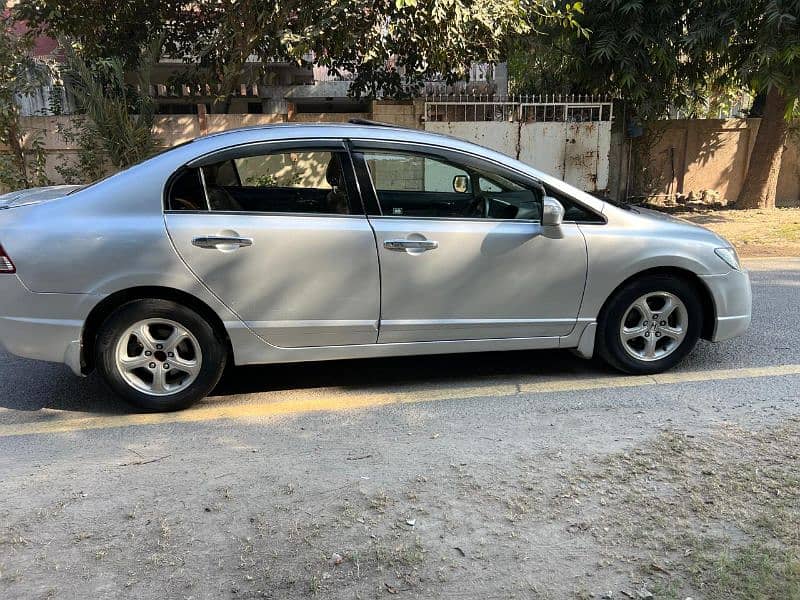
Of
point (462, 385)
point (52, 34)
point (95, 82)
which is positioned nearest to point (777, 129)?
point (462, 385)

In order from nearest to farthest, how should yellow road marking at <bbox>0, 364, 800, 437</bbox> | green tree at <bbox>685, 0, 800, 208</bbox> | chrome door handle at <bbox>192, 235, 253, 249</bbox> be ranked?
chrome door handle at <bbox>192, 235, 253, 249</bbox> < yellow road marking at <bbox>0, 364, 800, 437</bbox> < green tree at <bbox>685, 0, 800, 208</bbox>

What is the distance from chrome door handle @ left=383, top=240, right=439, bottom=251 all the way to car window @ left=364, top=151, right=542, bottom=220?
0.21 m

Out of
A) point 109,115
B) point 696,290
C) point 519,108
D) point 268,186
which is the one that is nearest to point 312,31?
point 109,115

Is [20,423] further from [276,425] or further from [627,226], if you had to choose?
[627,226]

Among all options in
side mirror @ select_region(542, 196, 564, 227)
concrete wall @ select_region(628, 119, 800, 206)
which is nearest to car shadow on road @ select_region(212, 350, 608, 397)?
side mirror @ select_region(542, 196, 564, 227)

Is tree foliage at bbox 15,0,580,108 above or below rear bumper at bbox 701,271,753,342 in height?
above

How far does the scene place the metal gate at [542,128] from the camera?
11328 millimetres

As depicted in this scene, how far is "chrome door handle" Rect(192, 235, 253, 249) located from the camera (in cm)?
381

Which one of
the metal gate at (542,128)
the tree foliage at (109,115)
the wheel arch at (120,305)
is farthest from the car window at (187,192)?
the metal gate at (542,128)

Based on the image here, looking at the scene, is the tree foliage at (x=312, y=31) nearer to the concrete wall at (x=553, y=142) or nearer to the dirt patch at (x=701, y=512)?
the concrete wall at (x=553, y=142)

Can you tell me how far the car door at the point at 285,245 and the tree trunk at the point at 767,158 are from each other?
10664 mm

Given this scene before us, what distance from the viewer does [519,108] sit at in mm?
11406

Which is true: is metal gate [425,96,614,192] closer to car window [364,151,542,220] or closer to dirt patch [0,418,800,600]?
car window [364,151,542,220]

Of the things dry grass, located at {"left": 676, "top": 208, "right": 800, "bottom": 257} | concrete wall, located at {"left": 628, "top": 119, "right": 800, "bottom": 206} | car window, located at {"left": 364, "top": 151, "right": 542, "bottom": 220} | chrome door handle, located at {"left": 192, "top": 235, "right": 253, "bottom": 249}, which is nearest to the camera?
chrome door handle, located at {"left": 192, "top": 235, "right": 253, "bottom": 249}
